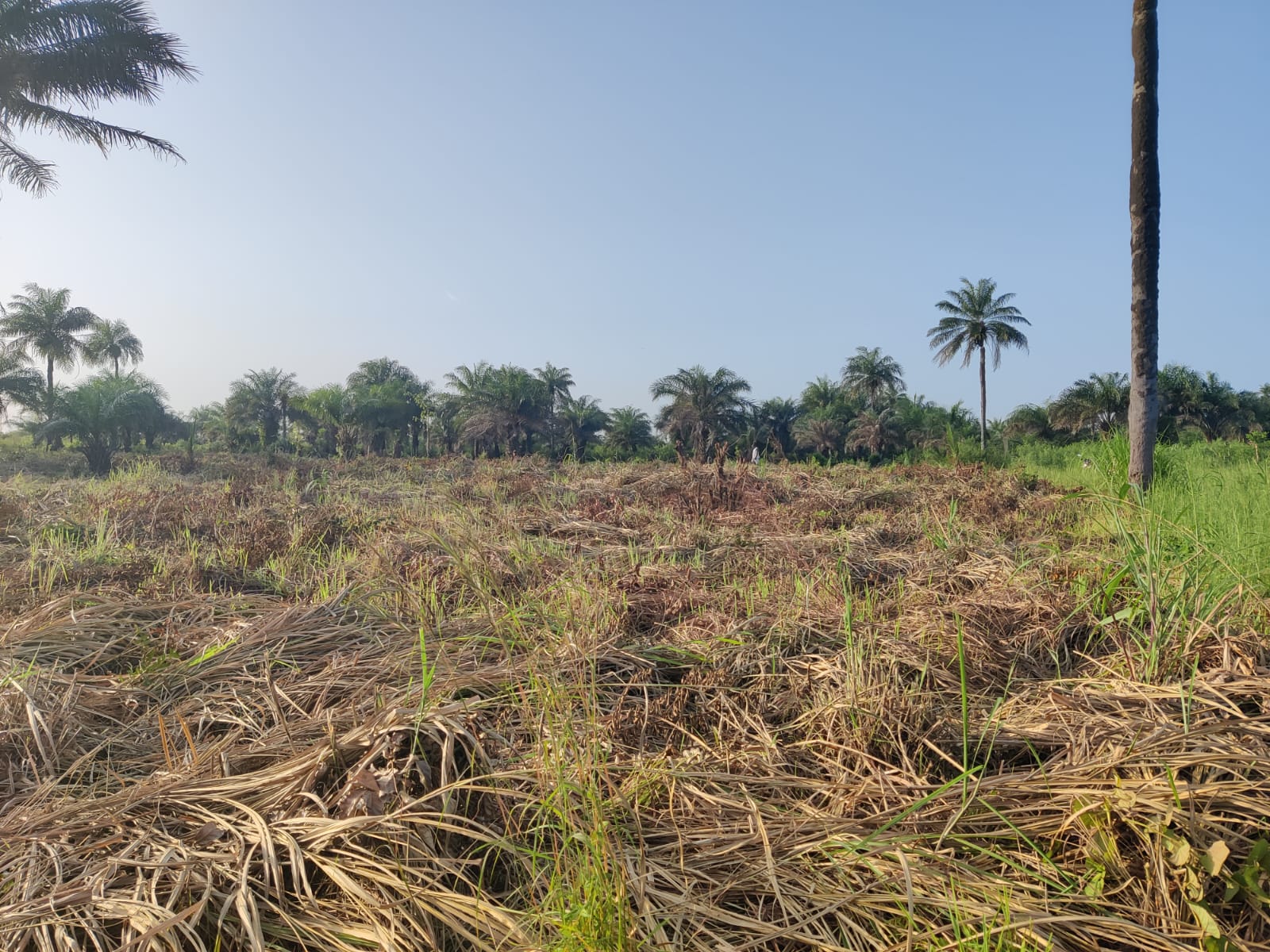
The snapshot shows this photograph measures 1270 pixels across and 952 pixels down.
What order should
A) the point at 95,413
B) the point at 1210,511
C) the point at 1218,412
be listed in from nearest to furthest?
the point at 1210,511 → the point at 95,413 → the point at 1218,412

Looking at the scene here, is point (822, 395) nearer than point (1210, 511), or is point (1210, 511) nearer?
point (1210, 511)

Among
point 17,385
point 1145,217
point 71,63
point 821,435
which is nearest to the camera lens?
point 1145,217

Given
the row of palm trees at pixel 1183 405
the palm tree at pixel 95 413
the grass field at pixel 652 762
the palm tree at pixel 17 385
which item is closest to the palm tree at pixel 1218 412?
the row of palm trees at pixel 1183 405

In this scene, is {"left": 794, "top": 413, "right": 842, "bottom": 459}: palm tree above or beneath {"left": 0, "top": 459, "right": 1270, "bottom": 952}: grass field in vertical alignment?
above

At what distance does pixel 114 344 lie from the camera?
4534 cm

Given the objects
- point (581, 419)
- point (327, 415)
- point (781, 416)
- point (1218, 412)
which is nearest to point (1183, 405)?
point (1218, 412)

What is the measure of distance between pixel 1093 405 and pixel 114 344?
191 ft

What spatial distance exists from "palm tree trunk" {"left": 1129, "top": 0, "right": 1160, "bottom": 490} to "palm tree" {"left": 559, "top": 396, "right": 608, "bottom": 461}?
40.8m

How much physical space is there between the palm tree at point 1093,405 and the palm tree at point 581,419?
2779cm

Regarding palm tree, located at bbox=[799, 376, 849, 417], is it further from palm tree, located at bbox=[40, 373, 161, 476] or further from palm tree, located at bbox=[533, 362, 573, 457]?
palm tree, located at bbox=[40, 373, 161, 476]

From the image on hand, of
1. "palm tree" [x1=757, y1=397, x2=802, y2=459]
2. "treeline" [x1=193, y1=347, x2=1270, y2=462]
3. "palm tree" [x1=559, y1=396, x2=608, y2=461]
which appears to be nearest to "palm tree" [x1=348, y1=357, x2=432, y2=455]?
"treeline" [x1=193, y1=347, x2=1270, y2=462]

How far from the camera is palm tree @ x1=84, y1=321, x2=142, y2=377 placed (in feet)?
146

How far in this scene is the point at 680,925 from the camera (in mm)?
1379

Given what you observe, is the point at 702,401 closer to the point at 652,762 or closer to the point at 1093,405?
the point at 1093,405
